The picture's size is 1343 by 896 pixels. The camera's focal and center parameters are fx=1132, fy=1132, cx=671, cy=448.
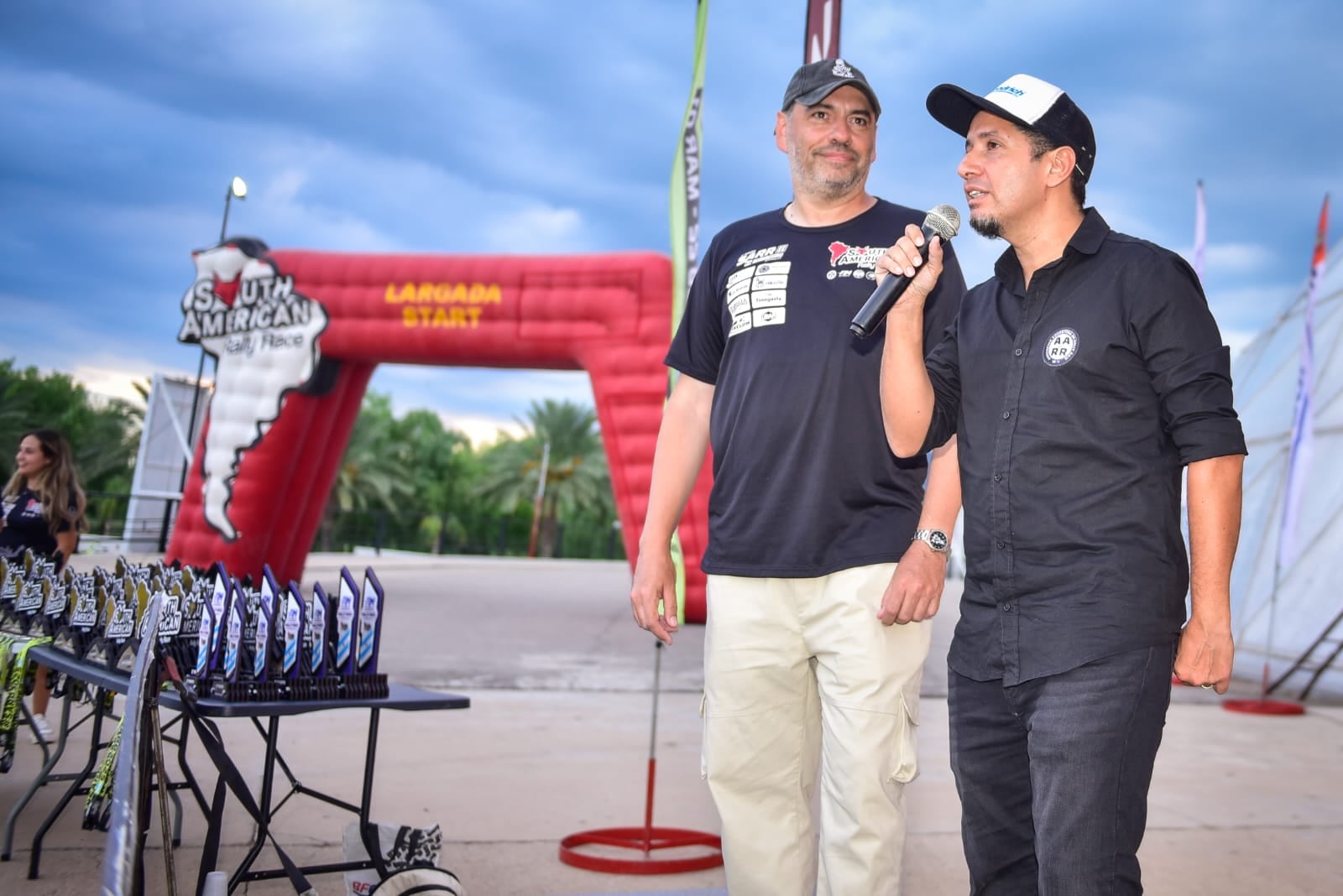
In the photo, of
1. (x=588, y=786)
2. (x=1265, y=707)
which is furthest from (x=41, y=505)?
(x=1265, y=707)

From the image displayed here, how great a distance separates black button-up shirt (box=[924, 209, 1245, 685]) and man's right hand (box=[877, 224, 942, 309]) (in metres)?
0.21

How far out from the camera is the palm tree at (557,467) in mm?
41031

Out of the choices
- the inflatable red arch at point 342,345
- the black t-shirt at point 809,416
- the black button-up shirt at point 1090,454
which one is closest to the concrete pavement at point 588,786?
the black t-shirt at point 809,416

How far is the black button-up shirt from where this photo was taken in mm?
1899

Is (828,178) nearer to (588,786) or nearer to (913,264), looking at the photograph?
(913,264)

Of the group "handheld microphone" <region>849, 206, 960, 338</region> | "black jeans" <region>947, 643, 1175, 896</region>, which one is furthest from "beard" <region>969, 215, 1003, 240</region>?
"black jeans" <region>947, 643, 1175, 896</region>

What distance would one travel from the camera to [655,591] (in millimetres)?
2785

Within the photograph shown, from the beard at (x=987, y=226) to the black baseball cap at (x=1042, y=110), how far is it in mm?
180

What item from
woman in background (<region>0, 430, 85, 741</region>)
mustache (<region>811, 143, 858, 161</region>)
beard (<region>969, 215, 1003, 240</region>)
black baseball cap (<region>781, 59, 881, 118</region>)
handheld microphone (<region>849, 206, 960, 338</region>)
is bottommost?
woman in background (<region>0, 430, 85, 741</region>)

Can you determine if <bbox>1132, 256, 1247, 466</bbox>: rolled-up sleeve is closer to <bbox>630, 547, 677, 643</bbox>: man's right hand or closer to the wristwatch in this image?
the wristwatch

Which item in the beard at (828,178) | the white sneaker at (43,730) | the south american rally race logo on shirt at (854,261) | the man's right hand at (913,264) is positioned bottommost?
the white sneaker at (43,730)

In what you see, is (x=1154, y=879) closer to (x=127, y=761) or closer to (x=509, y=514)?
(x=127, y=761)

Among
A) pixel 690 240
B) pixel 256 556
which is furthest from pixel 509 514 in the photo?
pixel 690 240

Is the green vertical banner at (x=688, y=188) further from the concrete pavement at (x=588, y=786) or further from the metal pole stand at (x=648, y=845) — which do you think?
the metal pole stand at (x=648, y=845)
